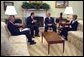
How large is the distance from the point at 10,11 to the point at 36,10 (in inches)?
96.9

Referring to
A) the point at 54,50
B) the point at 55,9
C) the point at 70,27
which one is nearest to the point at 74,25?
the point at 70,27

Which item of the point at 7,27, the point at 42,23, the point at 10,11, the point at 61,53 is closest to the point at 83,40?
the point at 61,53

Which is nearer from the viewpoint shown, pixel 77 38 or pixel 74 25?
pixel 77 38

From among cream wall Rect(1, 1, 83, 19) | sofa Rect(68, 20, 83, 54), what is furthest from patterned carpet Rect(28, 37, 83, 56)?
cream wall Rect(1, 1, 83, 19)

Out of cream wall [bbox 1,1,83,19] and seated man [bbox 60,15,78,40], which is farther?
cream wall [bbox 1,1,83,19]

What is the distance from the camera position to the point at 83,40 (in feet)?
15.5

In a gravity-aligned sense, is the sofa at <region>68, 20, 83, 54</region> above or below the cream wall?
below

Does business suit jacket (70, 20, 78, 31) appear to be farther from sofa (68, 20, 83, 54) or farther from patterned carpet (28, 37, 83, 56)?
patterned carpet (28, 37, 83, 56)

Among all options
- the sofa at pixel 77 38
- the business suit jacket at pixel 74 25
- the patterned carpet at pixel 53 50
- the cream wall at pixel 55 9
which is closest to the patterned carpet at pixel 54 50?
the patterned carpet at pixel 53 50

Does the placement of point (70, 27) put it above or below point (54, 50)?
above

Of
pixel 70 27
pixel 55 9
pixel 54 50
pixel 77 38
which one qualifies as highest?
pixel 55 9

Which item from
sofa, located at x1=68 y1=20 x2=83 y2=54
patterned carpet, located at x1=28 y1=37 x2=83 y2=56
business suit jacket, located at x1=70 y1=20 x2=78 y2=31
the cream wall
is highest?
the cream wall

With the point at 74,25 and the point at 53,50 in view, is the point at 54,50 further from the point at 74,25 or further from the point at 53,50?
the point at 74,25

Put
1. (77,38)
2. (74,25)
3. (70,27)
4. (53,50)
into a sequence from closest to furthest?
1. (53,50)
2. (77,38)
3. (74,25)
4. (70,27)
